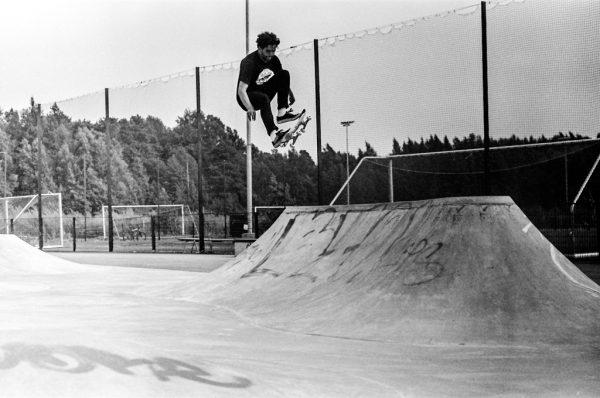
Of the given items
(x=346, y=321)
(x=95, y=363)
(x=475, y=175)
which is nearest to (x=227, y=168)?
(x=475, y=175)

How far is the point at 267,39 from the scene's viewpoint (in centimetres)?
1155

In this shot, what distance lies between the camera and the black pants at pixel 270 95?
11797 millimetres

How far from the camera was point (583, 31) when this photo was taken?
12383 mm

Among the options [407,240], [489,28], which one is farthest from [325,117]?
[407,240]

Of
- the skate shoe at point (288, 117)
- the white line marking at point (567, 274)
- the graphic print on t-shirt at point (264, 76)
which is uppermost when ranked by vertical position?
the graphic print on t-shirt at point (264, 76)

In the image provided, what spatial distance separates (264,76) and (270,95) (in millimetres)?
344

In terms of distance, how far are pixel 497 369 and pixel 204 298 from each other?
16.1 ft

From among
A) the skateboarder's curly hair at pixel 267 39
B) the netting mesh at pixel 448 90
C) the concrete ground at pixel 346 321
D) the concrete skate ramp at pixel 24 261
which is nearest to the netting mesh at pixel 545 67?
the netting mesh at pixel 448 90

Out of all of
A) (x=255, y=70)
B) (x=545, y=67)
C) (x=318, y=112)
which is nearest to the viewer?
(x=255, y=70)

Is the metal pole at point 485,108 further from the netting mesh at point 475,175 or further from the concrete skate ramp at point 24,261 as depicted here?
the concrete skate ramp at point 24,261

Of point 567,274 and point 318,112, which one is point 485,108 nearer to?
point 318,112

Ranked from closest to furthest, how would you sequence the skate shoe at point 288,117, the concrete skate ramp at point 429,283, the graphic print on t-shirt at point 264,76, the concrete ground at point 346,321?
the concrete ground at point 346,321, the concrete skate ramp at point 429,283, the graphic print on t-shirt at point 264,76, the skate shoe at point 288,117

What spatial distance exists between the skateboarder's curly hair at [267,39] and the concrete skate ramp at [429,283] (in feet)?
12.1

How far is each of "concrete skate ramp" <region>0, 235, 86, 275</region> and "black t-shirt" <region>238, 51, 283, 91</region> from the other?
601 cm
